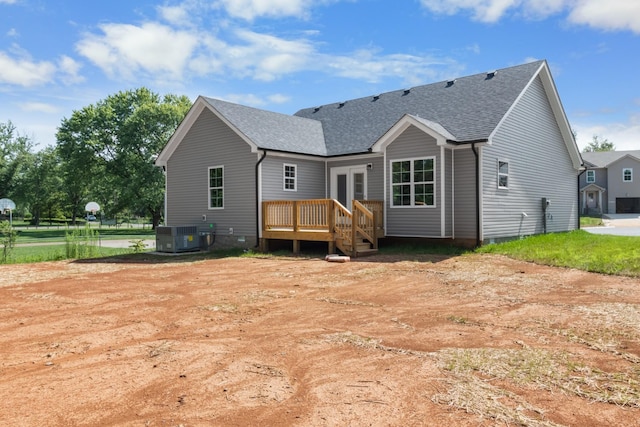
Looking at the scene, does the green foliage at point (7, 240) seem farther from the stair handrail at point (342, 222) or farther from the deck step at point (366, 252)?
the deck step at point (366, 252)

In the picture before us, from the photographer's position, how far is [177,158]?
19422 mm

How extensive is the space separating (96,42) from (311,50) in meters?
8.86

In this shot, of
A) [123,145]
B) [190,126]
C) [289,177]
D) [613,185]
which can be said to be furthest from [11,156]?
[613,185]

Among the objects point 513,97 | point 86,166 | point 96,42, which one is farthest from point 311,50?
point 86,166

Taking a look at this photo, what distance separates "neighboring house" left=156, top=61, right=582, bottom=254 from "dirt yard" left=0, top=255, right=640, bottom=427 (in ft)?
19.2

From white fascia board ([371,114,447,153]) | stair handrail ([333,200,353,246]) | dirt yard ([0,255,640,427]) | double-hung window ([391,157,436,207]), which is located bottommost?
dirt yard ([0,255,640,427])

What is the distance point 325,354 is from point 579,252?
36.1 feet

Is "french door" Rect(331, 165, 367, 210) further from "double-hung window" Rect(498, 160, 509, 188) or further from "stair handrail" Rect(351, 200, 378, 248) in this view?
"double-hung window" Rect(498, 160, 509, 188)

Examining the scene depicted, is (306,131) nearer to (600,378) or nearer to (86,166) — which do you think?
(600,378)

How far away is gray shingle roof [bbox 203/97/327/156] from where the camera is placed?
55.2 ft

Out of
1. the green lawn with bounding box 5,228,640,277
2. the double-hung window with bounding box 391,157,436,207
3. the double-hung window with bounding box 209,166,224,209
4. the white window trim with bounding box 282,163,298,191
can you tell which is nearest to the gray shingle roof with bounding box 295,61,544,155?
the double-hung window with bounding box 391,157,436,207

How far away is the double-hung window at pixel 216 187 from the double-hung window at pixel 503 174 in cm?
1011

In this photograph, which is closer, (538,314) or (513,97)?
(538,314)

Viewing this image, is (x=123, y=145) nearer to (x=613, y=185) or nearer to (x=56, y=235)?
(x=56, y=235)
